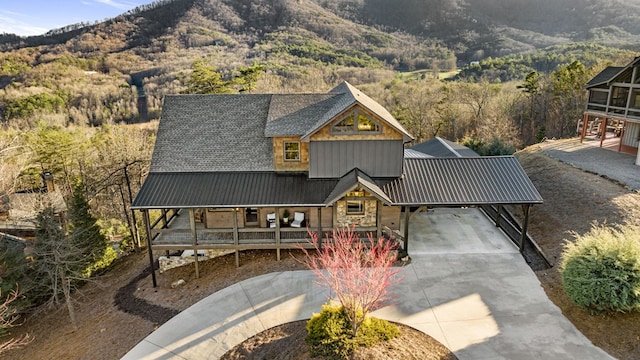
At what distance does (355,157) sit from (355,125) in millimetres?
1475

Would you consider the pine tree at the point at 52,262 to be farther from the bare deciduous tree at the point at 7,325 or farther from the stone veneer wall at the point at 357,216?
the stone veneer wall at the point at 357,216

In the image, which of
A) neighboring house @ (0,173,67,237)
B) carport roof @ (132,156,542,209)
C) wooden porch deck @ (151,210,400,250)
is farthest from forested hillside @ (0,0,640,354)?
carport roof @ (132,156,542,209)

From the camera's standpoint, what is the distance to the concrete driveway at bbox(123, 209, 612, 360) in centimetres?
1152

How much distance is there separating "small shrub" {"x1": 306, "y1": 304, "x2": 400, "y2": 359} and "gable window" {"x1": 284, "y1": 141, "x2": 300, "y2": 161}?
8.14m

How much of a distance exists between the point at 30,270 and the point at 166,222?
6.58 meters

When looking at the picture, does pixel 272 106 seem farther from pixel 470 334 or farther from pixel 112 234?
pixel 112 234

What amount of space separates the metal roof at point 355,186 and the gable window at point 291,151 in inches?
99.3

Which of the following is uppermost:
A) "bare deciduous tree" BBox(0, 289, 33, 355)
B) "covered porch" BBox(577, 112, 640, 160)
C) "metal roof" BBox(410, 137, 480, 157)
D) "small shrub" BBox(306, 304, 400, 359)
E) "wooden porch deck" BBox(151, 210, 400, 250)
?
"covered porch" BBox(577, 112, 640, 160)

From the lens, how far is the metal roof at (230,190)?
52.5ft

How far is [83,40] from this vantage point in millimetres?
84688

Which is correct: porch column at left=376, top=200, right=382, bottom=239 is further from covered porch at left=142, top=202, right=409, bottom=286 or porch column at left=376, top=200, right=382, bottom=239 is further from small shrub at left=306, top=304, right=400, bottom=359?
small shrub at left=306, top=304, right=400, bottom=359

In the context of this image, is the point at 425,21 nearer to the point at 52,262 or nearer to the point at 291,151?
the point at 291,151

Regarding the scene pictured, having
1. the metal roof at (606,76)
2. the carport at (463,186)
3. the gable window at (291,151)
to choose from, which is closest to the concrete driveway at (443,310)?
the carport at (463,186)

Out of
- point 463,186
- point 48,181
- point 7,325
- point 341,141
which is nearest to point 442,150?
point 463,186
